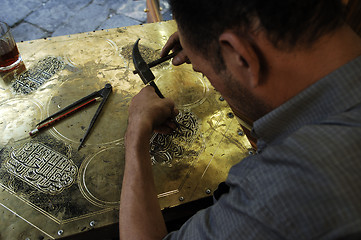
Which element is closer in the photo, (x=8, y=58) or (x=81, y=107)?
(x=81, y=107)

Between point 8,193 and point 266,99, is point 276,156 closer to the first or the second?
point 266,99

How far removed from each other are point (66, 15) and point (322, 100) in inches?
134

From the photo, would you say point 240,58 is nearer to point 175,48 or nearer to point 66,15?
point 175,48

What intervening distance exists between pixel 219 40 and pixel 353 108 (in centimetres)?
33

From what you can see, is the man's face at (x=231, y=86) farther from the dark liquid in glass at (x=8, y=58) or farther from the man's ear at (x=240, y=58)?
the dark liquid in glass at (x=8, y=58)

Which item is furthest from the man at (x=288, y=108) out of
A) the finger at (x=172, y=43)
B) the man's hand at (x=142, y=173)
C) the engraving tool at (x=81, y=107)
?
the engraving tool at (x=81, y=107)

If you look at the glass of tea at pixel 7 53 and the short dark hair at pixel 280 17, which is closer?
the short dark hair at pixel 280 17

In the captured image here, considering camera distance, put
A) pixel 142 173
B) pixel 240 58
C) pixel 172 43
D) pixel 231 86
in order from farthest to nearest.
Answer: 1. pixel 172 43
2. pixel 142 173
3. pixel 231 86
4. pixel 240 58

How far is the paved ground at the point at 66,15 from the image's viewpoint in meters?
3.13

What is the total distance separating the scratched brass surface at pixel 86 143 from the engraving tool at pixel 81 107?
0.02 m

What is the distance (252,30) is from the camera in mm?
603

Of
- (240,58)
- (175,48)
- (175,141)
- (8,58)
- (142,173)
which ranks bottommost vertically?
(175,141)

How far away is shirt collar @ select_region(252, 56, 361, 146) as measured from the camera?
0.60 meters

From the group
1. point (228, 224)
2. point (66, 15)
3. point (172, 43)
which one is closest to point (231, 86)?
point (228, 224)
